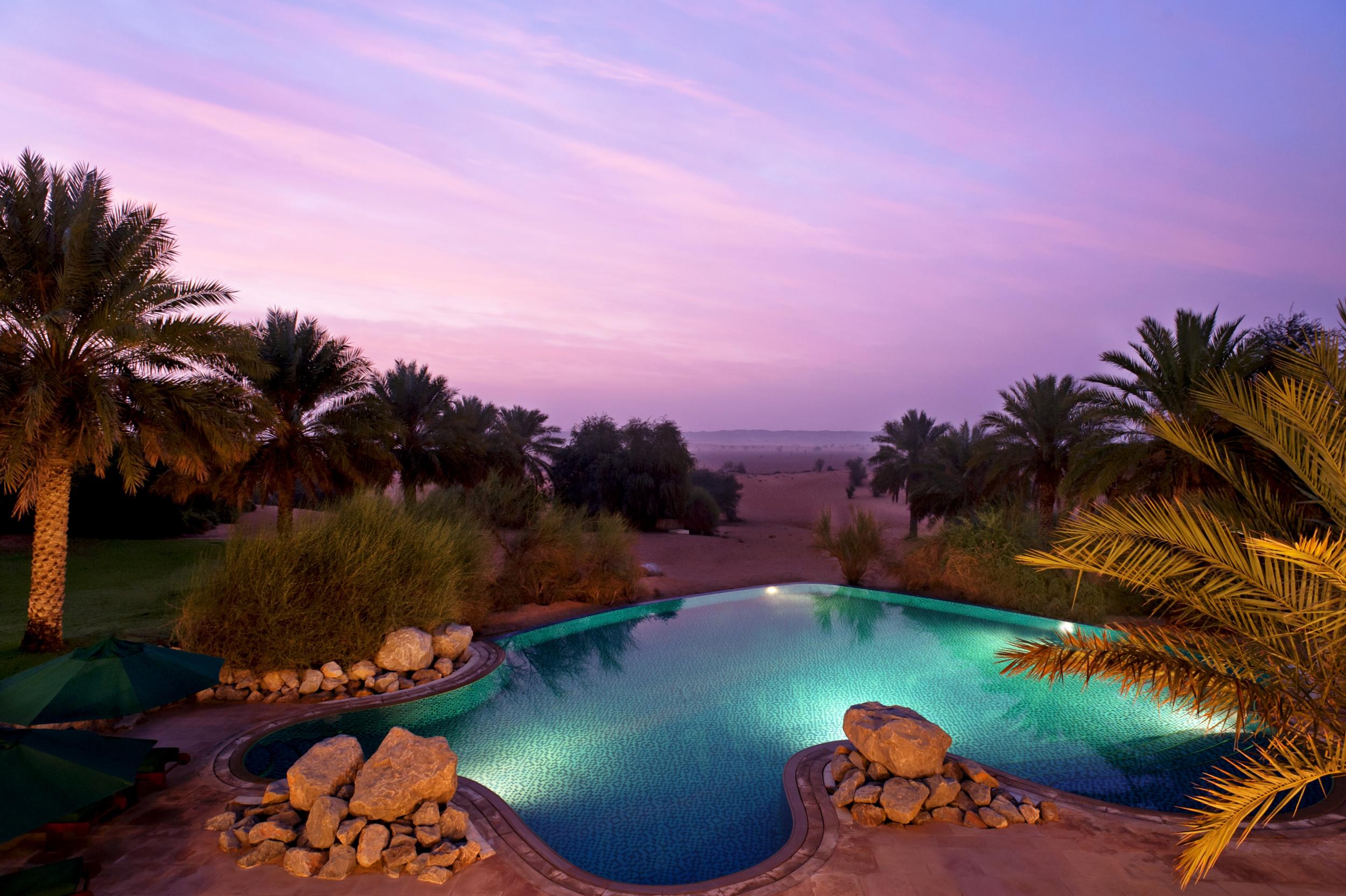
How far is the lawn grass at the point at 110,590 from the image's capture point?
9.64 m

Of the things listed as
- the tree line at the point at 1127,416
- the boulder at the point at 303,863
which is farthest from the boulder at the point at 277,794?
the tree line at the point at 1127,416

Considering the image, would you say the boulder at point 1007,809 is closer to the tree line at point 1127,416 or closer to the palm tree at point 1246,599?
the palm tree at point 1246,599

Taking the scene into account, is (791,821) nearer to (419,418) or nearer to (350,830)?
(350,830)

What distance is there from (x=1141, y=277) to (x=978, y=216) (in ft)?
17.8

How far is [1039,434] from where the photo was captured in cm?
1780

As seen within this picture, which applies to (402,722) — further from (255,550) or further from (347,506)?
(347,506)

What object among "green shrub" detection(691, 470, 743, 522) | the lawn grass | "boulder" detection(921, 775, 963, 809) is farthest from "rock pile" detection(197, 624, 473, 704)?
"green shrub" detection(691, 470, 743, 522)

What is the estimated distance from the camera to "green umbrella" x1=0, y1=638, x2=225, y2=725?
5.50 metres

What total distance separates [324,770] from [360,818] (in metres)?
0.69

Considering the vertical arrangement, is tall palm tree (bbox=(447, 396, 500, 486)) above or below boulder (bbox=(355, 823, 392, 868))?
above

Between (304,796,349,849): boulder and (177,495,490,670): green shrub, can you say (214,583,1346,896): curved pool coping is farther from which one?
(177,495,490,670): green shrub

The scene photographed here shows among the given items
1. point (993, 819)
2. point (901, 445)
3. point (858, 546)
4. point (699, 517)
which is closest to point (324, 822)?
point (993, 819)

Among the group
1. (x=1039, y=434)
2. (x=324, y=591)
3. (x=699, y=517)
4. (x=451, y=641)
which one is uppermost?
(x=1039, y=434)

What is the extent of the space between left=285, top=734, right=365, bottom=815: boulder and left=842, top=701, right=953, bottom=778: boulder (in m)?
4.48
